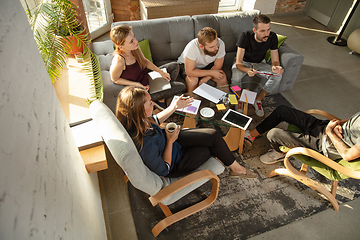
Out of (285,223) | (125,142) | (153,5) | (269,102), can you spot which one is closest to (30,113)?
(125,142)

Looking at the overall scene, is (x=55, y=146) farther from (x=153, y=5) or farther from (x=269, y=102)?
(x=153, y=5)

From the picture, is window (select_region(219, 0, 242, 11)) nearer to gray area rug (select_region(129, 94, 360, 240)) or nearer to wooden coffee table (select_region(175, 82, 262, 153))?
wooden coffee table (select_region(175, 82, 262, 153))

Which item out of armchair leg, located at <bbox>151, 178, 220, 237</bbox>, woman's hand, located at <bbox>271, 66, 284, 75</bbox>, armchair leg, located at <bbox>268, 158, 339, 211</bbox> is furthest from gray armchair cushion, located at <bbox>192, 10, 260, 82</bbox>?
armchair leg, located at <bbox>151, 178, 220, 237</bbox>

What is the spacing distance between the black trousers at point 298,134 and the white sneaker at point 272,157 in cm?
16

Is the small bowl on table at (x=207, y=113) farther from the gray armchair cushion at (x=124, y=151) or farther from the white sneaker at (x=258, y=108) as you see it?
the gray armchair cushion at (x=124, y=151)

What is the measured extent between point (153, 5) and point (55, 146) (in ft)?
11.0

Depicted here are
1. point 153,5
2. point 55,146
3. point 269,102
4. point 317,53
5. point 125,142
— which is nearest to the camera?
point 55,146

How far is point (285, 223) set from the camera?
1927mm

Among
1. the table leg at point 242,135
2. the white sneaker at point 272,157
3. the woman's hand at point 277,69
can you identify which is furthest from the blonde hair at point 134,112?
the woman's hand at point 277,69

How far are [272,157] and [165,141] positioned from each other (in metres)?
1.25

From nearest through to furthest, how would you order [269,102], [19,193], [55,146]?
[19,193]
[55,146]
[269,102]

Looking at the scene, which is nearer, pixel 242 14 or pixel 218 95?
pixel 218 95

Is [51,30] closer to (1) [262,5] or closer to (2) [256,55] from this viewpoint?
(2) [256,55]

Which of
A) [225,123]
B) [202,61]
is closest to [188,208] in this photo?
[225,123]
